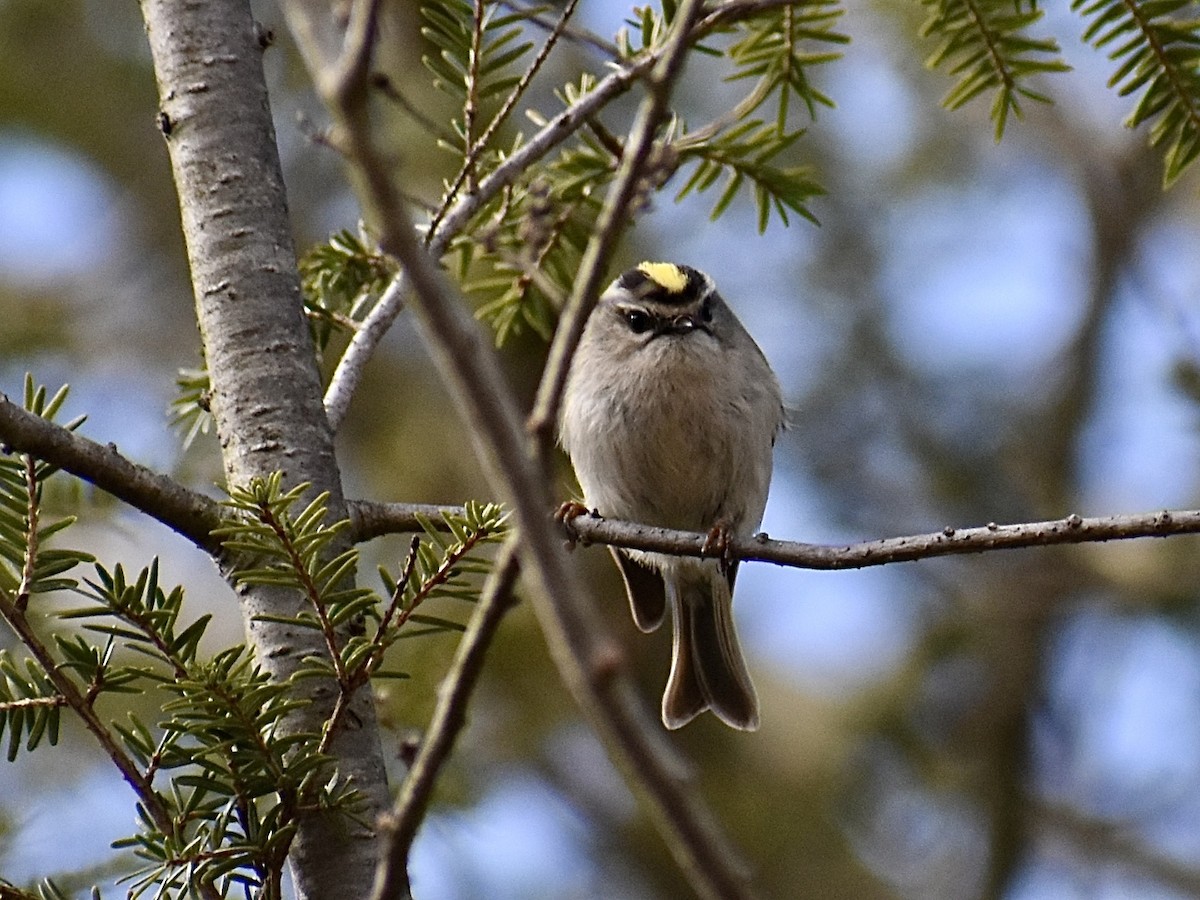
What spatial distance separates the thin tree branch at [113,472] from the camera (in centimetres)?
186

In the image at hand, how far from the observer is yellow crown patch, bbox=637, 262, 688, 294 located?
14.3 feet

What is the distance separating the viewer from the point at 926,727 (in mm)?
6820

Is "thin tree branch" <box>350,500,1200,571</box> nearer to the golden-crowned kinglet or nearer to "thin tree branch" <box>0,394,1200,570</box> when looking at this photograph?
"thin tree branch" <box>0,394,1200,570</box>

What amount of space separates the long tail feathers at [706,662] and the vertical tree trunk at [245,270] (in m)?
2.19

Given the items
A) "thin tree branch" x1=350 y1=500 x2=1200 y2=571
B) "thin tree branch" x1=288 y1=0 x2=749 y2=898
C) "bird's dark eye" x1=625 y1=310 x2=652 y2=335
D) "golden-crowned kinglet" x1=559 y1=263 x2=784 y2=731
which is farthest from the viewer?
"bird's dark eye" x1=625 y1=310 x2=652 y2=335

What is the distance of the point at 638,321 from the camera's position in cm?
429

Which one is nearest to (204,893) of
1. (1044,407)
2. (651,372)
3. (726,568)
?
(726,568)

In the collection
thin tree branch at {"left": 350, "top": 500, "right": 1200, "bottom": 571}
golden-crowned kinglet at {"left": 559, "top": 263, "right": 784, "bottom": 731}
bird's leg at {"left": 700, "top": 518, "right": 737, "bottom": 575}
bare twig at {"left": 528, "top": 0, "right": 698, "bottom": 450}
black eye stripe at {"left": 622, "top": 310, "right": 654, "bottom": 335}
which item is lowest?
bare twig at {"left": 528, "top": 0, "right": 698, "bottom": 450}

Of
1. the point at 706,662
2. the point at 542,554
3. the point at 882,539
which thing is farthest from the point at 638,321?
the point at 542,554

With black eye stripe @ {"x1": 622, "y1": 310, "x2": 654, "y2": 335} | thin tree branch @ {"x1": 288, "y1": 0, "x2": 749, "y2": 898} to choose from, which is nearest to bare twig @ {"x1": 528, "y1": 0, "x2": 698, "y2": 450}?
thin tree branch @ {"x1": 288, "y1": 0, "x2": 749, "y2": 898}

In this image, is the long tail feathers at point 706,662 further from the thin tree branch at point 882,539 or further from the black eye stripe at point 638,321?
the thin tree branch at point 882,539

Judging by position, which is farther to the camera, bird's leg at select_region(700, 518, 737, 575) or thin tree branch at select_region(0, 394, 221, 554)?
bird's leg at select_region(700, 518, 737, 575)

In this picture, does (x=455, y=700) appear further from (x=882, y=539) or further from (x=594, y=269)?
(x=882, y=539)

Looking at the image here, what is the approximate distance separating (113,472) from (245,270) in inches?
19.0
